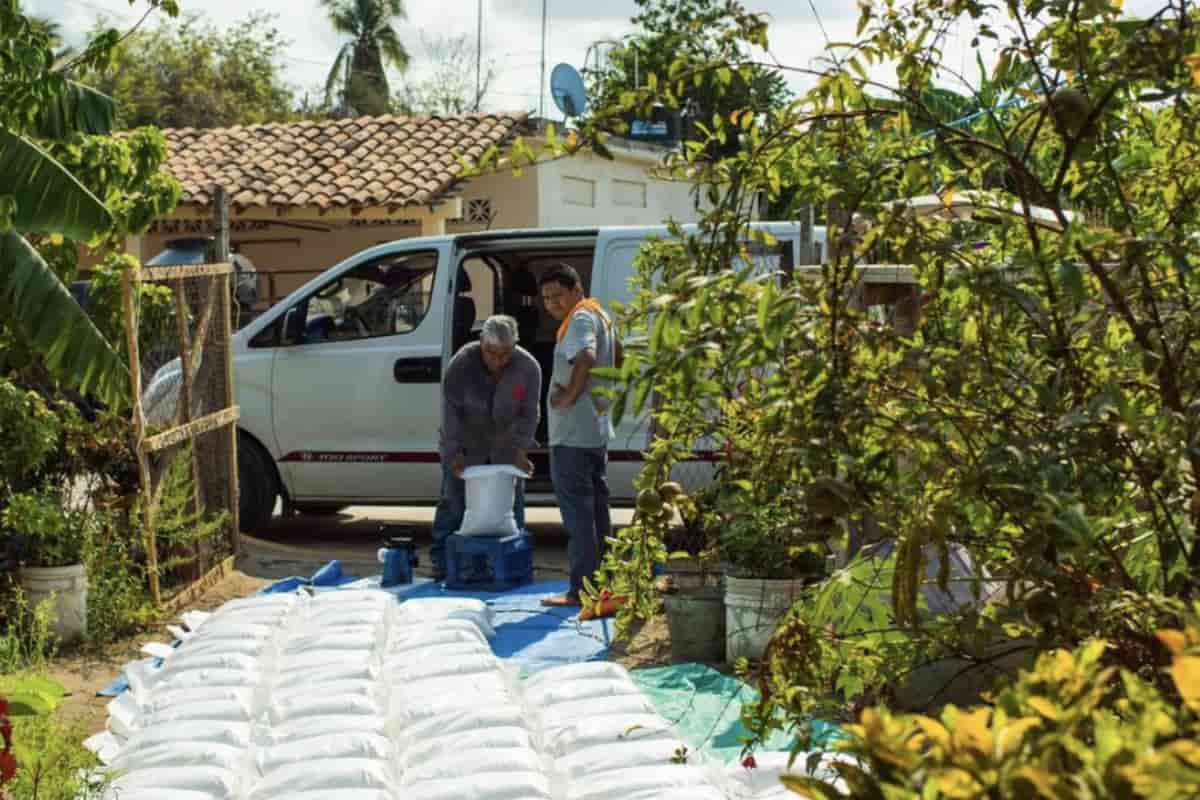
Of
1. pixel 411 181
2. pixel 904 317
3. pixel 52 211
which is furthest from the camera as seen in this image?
pixel 411 181

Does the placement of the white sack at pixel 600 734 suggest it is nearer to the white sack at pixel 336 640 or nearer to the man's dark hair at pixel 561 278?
the white sack at pixel 336 640

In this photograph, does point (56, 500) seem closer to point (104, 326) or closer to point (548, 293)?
point (104, 326)

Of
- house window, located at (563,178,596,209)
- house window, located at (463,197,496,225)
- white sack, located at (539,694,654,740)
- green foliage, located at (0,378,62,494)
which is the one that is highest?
house window, located at (563,178,596,209)

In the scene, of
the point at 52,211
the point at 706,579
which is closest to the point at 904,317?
the point at 706,579

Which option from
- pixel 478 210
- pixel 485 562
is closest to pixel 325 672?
pixel 485 562

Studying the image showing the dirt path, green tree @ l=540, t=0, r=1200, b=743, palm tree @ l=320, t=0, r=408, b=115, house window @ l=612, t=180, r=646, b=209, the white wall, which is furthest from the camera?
palm tree @ l=320, t=0, r=408, b=115

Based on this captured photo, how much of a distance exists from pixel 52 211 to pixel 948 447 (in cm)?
569

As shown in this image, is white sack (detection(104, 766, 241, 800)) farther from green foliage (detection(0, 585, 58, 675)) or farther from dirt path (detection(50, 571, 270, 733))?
green foliage (detection(0, 585, 58, 675))

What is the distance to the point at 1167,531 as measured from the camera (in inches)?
92.9

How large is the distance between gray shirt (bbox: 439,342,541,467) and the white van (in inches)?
33.9

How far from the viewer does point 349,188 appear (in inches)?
773

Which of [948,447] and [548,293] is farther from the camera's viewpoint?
[548,293]

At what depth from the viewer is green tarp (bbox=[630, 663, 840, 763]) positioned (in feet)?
18.7

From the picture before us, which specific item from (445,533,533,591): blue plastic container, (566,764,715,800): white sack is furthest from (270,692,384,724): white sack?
(445,533,533,591): blue plastic container
